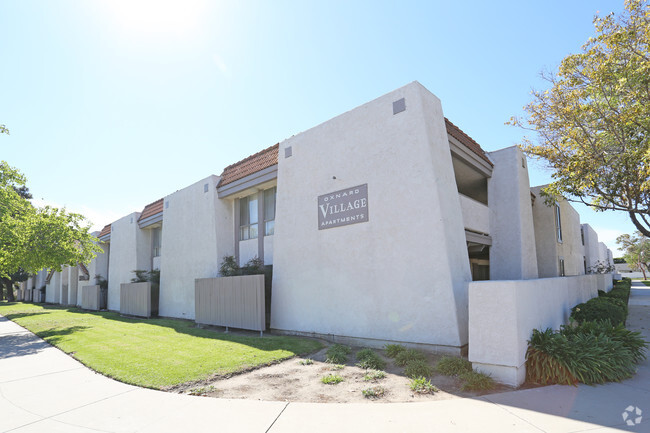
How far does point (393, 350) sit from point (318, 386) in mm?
2494

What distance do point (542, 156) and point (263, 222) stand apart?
1031 cm

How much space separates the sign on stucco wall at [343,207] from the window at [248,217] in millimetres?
5118

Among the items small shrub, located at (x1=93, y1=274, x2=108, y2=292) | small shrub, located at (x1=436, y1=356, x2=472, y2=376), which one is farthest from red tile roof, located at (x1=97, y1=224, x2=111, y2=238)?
small shrub, located at (x1=436, y1=356, x2=472, y2=376)

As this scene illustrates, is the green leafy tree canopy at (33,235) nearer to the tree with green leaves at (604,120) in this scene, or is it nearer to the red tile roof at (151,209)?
the red tile roof at (151,209)

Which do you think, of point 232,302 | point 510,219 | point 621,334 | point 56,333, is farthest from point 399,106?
point 56,333

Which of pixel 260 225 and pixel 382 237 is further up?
pixel 260 225

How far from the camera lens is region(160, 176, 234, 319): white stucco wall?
15.3 metres

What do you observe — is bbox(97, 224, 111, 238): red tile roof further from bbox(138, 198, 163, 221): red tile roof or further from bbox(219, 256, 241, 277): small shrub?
bbox(219, 256, 241, 277): small shrub

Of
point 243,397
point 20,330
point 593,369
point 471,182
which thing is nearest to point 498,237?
point 471,182

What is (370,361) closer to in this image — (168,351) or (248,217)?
(168,351)

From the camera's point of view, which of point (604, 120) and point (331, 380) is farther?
point (604, 120)

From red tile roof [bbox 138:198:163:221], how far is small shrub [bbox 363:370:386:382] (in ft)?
54.8

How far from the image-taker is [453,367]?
6.53 m

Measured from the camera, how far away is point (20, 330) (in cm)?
1505
